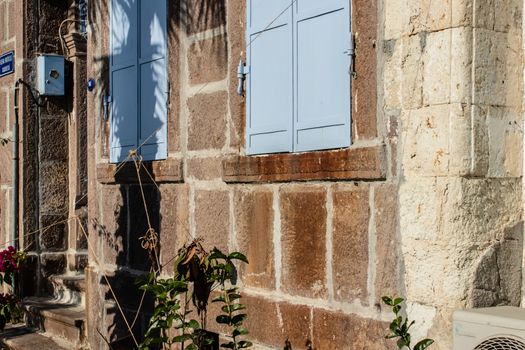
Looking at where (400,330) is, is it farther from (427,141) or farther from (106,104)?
(106,104)

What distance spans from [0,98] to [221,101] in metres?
4.42

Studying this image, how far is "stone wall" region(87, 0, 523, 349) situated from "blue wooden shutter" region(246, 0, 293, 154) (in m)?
0.10

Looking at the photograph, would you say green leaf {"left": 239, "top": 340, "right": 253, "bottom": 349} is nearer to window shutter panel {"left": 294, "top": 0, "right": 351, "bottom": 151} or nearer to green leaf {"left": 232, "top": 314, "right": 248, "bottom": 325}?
green leaf {"left": 232, "top": 314, "right": 248, "bottom": 325}

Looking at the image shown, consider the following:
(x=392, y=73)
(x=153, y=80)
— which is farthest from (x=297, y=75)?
(x=153, y=80)

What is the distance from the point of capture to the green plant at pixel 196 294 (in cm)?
446

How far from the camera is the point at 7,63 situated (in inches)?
335

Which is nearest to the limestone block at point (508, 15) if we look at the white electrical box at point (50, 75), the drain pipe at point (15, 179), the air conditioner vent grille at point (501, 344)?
the air conditioner vent grille at point (501, 344)

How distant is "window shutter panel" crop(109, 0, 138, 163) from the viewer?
5781 millimetres

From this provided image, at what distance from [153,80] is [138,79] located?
0.66 ft

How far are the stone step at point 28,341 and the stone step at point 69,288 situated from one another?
429 millimetres

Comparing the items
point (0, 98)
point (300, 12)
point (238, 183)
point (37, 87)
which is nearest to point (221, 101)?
point (238, 183)

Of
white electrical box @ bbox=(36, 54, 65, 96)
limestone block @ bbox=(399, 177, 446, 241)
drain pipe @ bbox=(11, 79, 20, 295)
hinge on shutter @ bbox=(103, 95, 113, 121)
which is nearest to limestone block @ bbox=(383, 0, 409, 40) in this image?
limestone block @ bbox=(399, 177, 446, 241)

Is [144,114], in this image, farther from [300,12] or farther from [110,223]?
[300,12]

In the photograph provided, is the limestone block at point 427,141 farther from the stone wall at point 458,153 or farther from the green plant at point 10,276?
the green plant at point 10,276
